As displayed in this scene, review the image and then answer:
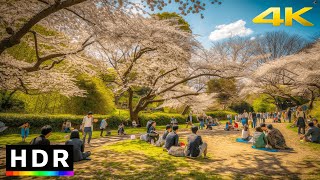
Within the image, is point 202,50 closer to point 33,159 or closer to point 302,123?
point 302,123

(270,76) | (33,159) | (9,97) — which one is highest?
(270,76)

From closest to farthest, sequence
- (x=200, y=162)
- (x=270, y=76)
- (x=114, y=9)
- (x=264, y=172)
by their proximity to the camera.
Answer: (x=264, y=172), (x=200, y=162), (x=114, y=9), (x=270, y=76)

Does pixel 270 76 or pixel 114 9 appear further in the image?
pixel 270 76

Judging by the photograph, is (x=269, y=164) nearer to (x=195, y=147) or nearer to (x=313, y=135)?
(x=195, y=147)

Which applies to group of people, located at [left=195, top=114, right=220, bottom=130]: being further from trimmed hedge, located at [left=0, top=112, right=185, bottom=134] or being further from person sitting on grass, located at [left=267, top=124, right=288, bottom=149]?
person sitting on grass, located at [left=267, top=124, right=288, bottom=149]

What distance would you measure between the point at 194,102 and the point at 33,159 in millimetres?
19642

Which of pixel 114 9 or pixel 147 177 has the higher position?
pixel 114 9

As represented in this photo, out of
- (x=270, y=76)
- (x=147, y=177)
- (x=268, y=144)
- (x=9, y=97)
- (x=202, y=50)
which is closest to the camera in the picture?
(x=147, y=177)

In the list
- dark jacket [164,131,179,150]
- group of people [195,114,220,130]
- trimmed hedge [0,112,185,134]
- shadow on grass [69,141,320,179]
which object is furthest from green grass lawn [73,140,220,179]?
group of people [195,114,220,130]

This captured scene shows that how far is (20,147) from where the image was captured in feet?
16.2

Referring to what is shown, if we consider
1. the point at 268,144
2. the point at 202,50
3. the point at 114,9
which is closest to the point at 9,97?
the point at 114,9

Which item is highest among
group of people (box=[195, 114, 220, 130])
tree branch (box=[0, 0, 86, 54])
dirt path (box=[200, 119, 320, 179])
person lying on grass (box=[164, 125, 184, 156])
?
tree branch (box=[0, 0, 86, 54])

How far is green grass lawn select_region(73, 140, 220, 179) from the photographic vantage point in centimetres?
494

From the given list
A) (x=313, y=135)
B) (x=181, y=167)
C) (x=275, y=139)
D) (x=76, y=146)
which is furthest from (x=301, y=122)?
(x=76, y=146)
